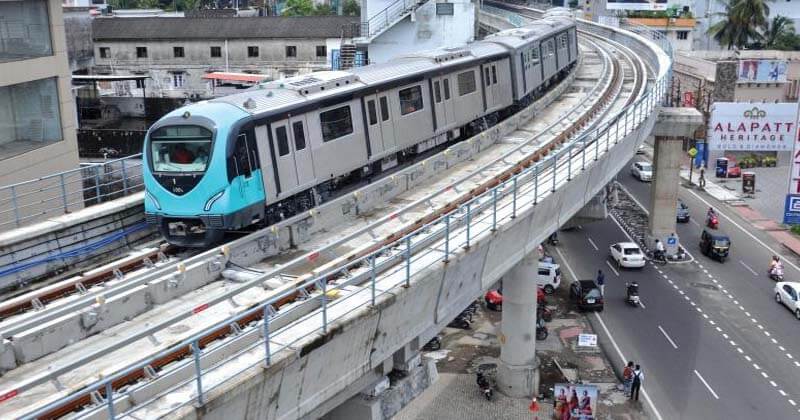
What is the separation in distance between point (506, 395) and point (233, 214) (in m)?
12.1

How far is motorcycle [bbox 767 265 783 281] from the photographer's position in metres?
31.7

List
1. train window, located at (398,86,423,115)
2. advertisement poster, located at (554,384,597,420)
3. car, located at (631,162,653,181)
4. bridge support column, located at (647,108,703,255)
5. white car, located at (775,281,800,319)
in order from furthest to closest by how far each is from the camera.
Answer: car, located at (631,162,653,181) → bridge support column, located at (647,108,703,255) → white car, located at (775,281,800,319) → train window, located at (398,86,423,115) → advertisement poster, located at (554,384,597,420)

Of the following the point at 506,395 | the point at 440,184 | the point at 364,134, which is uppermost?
the point at 364,134

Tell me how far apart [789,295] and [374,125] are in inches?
714

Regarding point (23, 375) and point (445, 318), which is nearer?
point (23, 375)

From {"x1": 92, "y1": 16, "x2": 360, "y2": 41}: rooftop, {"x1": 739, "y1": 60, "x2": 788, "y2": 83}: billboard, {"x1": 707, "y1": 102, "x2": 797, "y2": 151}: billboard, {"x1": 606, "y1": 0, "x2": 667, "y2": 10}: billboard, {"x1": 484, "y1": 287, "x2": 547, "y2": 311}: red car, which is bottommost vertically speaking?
{"x1": 484, "y1": 287, "x2": 547, "y2": 311}: red car

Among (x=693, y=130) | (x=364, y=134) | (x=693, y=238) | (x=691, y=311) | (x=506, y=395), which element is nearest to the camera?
(x=364, y=134)

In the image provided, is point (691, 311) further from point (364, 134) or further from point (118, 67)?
point (118, 67)

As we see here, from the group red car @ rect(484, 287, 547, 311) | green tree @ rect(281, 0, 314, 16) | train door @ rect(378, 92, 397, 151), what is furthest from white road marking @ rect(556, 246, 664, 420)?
green tree @ rect(281, 0, 314, 16)

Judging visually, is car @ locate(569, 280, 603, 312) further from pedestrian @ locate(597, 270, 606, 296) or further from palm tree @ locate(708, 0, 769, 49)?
palm tree @ locate(708, 0, 769, 49)

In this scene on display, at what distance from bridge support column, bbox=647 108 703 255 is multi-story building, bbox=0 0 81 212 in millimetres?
24715

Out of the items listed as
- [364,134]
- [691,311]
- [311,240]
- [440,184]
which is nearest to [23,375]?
[311,240]

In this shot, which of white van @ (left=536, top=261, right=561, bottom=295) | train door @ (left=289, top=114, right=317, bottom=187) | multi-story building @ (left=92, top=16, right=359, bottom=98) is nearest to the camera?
train door @ (left=289, top=114, right=317, bottom=187)

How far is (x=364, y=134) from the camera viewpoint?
19641 millimetres
